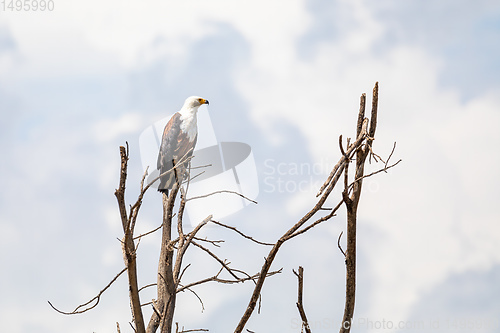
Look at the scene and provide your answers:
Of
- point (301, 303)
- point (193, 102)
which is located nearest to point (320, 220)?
point (301, 303)

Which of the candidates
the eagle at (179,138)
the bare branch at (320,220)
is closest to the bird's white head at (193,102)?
the eagle at (179,138)

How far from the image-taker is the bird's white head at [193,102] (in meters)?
5.84

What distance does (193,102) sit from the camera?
585cm

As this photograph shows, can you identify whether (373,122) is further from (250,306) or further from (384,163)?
(250,306)

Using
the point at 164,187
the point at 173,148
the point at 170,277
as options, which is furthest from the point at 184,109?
→ the point at 170,277

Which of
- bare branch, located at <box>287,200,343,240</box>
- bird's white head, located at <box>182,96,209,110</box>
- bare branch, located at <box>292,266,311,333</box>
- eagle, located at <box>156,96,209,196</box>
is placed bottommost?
bare branch, located at <box>292,266,311,333</box>

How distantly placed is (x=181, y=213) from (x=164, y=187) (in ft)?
2.15

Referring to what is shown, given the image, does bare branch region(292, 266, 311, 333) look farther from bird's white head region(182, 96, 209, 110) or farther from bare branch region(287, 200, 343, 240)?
bird's white head region(182, 96, 209, 110)

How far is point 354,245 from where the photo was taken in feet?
10.2

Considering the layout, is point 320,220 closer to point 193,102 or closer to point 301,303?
point 301,303

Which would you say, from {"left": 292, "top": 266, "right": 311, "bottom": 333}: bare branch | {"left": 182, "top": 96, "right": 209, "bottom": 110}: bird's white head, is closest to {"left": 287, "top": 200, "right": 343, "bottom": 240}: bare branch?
{"left": 292, "top": 266, "right": 311, "bottom": 333}: bare branch

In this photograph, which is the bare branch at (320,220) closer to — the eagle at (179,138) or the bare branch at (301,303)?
the bare branch at (301,303)

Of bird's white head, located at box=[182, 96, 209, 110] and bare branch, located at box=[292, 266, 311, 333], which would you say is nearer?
bare branch, located at box=[292, 266, 311, 333]

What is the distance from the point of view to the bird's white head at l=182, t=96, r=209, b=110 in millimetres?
5840
